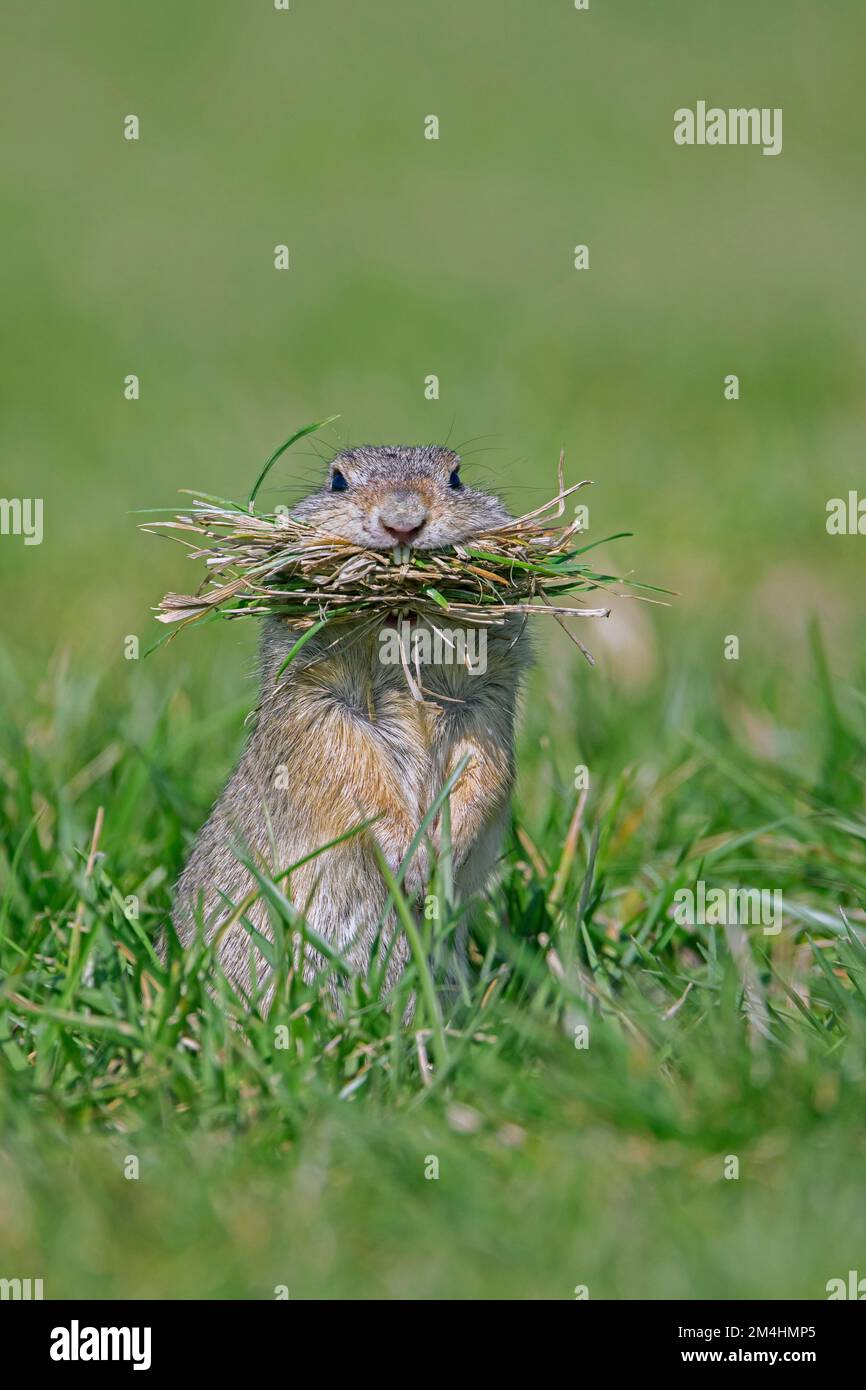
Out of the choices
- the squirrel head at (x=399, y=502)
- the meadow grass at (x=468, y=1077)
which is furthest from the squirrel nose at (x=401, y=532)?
the meadow grass at (x=468, y=1077)

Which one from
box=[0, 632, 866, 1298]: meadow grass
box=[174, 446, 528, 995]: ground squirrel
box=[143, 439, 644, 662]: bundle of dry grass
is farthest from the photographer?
box=[174, 446, 528, 995]: ground squirrel

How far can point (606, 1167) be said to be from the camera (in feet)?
11.8

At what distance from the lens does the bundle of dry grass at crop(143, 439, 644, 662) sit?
4.61 meters

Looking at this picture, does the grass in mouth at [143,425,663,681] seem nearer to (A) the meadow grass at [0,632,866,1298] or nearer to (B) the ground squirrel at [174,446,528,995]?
(B) the ground squirrel at [174,446,528,995]

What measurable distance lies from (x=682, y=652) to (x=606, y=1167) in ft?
14.8

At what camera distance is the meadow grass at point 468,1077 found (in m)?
3.45

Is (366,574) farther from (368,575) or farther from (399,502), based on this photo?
(399,502)

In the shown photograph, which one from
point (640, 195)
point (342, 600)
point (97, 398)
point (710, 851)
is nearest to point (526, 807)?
point (710, 851)

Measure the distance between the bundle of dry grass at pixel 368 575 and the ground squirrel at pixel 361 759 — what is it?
9 centimetres

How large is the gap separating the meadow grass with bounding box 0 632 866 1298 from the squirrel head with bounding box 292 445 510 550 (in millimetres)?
939

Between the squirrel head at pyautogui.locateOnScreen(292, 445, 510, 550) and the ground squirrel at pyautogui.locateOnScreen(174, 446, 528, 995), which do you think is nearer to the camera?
the squirrel head at pyautogui.locateOnScreen(292, 445, 510, 550)

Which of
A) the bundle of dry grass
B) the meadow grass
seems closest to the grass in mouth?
the bundle of dry grass

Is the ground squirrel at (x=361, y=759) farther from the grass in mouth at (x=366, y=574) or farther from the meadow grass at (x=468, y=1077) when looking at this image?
the meadow grass at (x=468, y=1077)

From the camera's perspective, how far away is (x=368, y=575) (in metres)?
4.61
